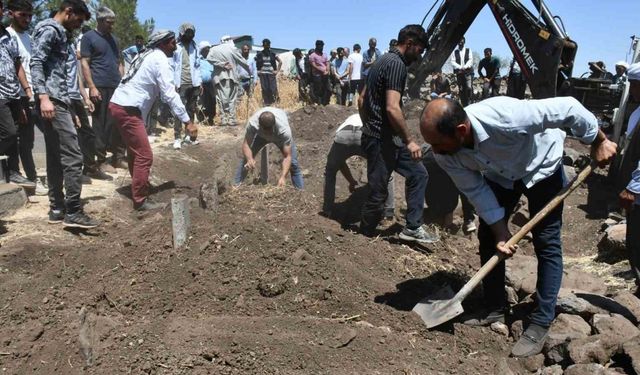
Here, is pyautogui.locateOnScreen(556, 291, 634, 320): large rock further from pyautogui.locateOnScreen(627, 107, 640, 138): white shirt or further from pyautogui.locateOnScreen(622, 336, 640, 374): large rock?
pyautogui.locateOnScreen(627, 107, 640, 138): white shirt

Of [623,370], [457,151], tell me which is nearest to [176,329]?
[457,151]

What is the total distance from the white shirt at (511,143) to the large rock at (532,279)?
107 centimetres

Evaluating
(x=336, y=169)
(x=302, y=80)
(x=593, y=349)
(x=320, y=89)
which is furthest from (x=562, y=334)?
(x=302, y=80)

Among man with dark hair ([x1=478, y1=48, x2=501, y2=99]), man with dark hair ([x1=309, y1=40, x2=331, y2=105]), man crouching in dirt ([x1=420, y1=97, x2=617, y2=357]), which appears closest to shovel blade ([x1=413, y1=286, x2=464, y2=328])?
man crouching in dirt ([x1=420, y1=97, x2=617, y2=357])

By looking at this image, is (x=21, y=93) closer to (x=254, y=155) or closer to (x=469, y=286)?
(x=254, y=155)

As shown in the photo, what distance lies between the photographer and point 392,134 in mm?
4859

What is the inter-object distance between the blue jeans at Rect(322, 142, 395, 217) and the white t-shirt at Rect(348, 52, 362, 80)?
10000 mm

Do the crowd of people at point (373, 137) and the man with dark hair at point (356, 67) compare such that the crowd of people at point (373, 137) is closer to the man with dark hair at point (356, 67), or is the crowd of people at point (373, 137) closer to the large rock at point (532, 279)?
the large rock at point (532, 279)

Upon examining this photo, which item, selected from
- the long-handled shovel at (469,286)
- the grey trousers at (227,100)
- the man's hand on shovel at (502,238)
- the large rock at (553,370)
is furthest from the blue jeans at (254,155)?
the grey trousers at (227,100)

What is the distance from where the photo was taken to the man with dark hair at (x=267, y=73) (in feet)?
49.6

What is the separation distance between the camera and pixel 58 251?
Answer: 481 centimetres

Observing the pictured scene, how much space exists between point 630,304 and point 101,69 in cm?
616

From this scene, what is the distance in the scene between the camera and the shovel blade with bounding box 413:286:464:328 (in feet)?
11.8

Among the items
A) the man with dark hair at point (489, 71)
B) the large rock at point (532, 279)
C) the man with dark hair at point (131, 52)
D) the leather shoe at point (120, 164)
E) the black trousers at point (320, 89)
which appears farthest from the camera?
the black trousers at point (320, 89)
